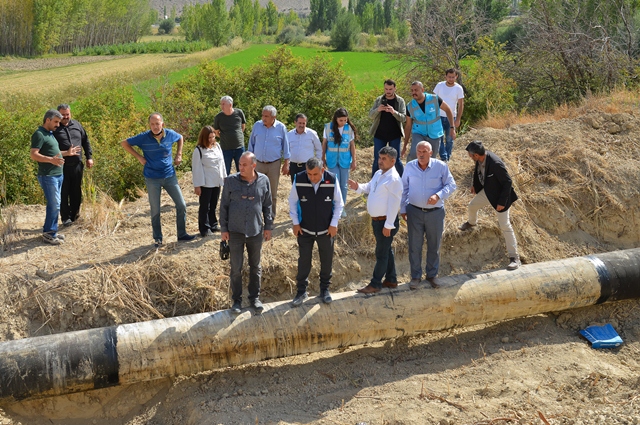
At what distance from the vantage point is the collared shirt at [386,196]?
21.5 feet

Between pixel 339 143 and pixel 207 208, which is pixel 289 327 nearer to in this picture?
pixel 207 208

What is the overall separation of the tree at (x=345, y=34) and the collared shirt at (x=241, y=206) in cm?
5548

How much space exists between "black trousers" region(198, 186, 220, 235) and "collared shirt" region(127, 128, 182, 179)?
0.57m

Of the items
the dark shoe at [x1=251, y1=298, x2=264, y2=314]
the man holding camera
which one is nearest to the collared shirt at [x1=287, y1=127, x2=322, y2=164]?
the man holding camera

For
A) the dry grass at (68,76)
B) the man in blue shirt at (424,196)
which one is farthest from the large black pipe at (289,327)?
the dry grass at (68,76)

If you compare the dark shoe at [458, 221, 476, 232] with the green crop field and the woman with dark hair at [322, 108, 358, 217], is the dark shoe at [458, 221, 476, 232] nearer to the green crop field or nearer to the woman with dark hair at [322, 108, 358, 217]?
the woman with dark hair at [322, 108, 358, 217]

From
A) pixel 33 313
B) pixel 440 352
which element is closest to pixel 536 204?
pixel 440 352

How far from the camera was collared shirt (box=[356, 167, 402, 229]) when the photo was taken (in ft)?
21.5

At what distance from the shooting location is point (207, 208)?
26.8 ft

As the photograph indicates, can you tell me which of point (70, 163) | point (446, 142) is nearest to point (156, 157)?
point (70, 163)

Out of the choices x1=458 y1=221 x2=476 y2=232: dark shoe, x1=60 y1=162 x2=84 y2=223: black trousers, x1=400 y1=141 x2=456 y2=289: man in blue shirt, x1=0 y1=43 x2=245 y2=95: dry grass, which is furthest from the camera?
x1=0 y1=43 x2=245 y2=95: dry grass

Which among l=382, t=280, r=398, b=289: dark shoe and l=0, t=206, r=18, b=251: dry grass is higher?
l=0, t=206, r=18, b=251: dry grass

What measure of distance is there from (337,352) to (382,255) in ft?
4.72

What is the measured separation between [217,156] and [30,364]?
331 cm
